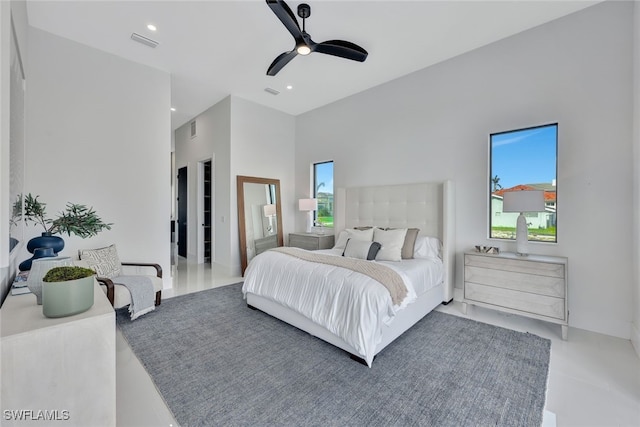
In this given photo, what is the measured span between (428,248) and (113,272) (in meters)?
4.01

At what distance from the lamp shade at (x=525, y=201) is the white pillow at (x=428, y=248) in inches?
38.1

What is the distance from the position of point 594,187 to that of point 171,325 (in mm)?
→ 4715

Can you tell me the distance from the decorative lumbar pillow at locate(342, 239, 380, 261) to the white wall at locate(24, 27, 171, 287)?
285 centimetres

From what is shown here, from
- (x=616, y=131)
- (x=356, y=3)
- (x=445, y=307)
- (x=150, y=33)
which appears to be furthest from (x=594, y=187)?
(x=150, y=33)

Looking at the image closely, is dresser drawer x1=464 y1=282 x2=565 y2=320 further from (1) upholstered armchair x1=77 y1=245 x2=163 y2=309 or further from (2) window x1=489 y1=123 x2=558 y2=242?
(1) upholstered armchair x1=77 y1=245 x2=163 y2=309

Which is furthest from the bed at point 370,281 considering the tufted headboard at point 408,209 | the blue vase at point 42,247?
the blue vase at point 42,247

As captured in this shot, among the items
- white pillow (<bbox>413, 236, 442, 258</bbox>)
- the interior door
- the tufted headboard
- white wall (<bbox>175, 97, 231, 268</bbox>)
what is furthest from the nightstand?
the interior door

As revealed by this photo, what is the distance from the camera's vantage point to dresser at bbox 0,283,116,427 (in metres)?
1.08

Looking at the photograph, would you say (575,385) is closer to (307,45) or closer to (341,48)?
(341,48)

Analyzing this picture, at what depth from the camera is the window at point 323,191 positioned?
217 inches

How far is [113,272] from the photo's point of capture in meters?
3.27

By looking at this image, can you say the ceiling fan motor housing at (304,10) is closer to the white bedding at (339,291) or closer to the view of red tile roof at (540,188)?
the white bedding at (339,291)

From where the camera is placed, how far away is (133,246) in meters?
3.84

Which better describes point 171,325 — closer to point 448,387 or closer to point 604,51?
point 448,387
